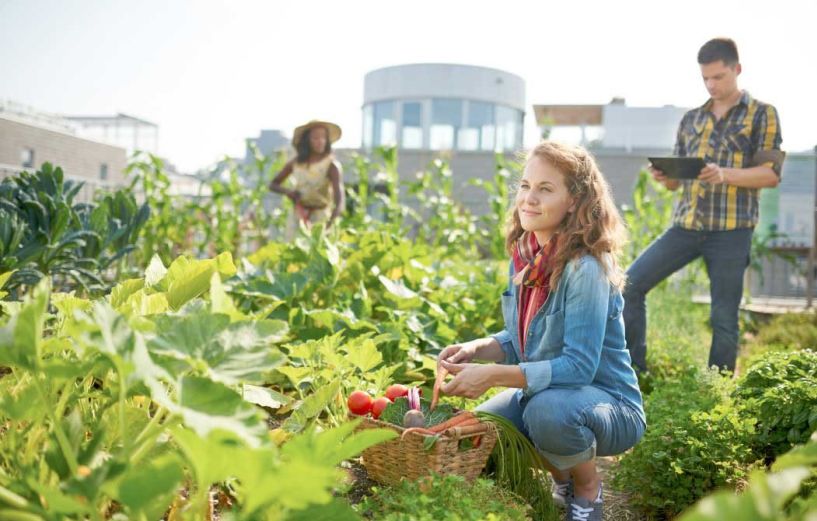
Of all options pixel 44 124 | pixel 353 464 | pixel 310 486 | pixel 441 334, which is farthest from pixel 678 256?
pixel 44 124

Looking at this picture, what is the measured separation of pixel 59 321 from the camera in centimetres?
173

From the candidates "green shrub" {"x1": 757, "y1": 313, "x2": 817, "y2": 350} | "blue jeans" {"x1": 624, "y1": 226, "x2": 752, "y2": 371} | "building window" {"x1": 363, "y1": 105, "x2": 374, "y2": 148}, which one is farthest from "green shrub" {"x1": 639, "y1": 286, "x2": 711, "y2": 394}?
"building window" {"x1": 363, "y1": 105, "x2": 374, "y2": 148}

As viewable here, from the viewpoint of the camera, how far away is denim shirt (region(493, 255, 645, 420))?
1952mm

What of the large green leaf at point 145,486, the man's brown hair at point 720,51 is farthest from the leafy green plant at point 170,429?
the man's brown hair at point 720,51

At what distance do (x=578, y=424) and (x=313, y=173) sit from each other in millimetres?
4061

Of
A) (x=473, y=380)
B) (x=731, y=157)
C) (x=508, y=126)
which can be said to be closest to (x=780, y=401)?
(x=473, y=380)

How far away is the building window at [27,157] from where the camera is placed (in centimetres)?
2131

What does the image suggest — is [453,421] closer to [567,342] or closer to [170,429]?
[567,342]

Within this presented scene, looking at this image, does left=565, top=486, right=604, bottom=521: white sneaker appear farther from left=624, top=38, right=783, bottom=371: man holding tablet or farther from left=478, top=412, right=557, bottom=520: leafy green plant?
left=624, top=38, right=783, bottom=371: man holding tablet

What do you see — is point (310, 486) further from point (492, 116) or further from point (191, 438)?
point (492, 116)

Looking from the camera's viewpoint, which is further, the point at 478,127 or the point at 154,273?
the point at 478,127

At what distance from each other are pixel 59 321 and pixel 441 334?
170cm

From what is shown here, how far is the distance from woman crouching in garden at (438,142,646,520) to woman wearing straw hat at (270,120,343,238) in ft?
11.6

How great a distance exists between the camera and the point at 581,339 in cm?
195
